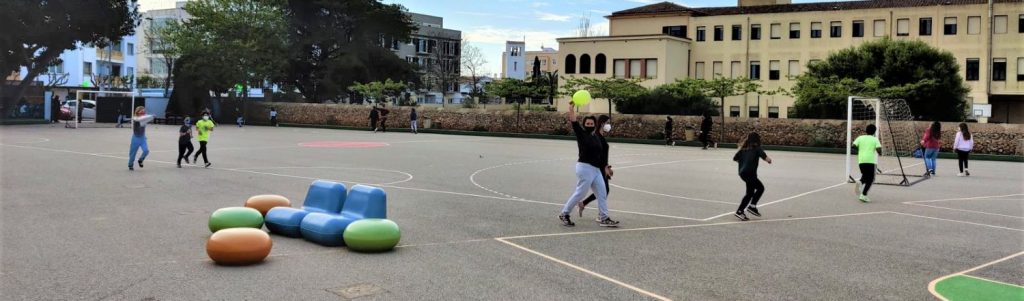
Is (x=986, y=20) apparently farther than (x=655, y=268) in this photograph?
Yes

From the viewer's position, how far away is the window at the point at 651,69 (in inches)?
2392

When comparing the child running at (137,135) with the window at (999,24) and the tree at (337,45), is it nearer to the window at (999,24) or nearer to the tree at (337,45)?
the tree at (337,45)

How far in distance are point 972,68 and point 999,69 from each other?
162 cm

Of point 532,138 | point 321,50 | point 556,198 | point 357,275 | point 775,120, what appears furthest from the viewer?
point 321,50

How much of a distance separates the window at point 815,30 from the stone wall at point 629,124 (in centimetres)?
2419

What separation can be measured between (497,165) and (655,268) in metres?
14.2

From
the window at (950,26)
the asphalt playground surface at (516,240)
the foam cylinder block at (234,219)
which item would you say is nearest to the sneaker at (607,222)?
the asphalt playground surface at (516,240)

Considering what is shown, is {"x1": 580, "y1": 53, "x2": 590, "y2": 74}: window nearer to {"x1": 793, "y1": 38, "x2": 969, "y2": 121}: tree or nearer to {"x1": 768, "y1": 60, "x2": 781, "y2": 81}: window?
{"x1": 768, "y1": 60, "x2": 781, "y2": 81}: window

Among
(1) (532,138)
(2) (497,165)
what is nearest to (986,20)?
(1) (532,138)

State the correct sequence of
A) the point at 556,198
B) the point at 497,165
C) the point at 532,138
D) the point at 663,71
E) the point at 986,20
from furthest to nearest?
1. the point at 663,71
2. the point at 986,20
3. the point at 532,138
4. the point at 497,165
5. the point at 556,198

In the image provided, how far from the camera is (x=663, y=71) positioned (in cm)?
6028

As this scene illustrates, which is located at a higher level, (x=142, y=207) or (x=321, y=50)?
(x=321, y=50)

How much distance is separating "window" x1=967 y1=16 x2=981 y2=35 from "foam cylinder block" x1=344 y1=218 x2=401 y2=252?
188 feet

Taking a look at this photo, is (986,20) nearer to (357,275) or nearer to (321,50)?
(321,50)
